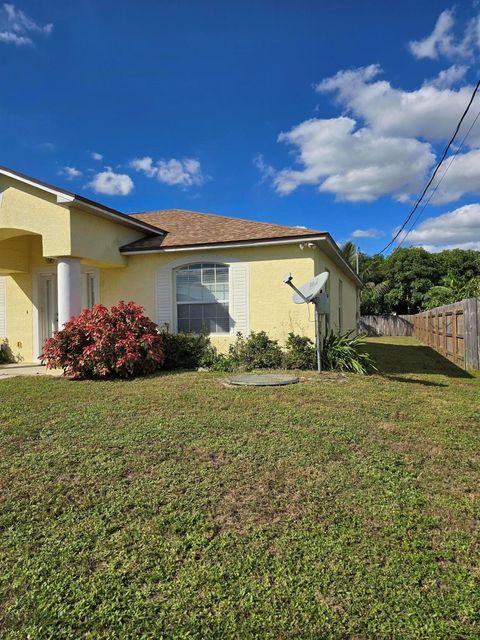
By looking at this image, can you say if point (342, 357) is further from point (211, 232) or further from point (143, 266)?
point (143, 266)

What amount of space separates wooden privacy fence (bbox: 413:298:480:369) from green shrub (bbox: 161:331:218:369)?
24.7 feet

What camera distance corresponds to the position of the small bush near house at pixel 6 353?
12845 mm

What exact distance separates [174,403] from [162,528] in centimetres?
339

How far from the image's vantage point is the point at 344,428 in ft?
17.7

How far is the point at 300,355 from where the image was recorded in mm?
9938

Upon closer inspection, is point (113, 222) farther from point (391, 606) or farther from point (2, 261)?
point (391, 606)

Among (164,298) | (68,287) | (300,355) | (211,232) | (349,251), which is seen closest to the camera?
(300,355)

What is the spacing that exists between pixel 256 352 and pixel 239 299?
1.61 m

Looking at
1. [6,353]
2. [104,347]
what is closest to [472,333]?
[104,347]

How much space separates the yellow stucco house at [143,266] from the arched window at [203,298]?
0.09ft

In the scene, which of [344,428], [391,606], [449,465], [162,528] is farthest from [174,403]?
[391,606]

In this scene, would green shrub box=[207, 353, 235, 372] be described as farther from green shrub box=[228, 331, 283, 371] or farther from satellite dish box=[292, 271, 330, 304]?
satellite dish box=[292, 271, 330, 304]

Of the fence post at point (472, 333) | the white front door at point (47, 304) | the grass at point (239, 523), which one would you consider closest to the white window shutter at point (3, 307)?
the white front door at point (47, 304)

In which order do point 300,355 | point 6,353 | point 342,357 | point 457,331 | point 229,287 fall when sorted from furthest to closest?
point 457,331 → point 6,353 → point 229,287 → point 342,357 → point 300,355
